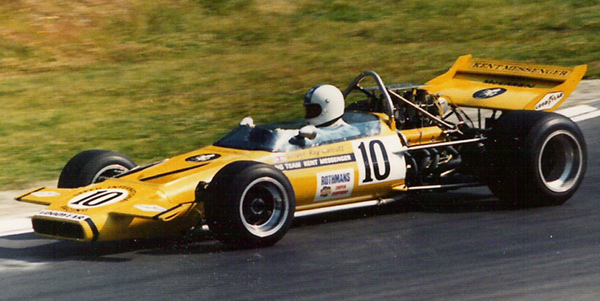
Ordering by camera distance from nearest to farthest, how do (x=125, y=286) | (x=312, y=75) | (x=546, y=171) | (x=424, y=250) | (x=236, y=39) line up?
1. (x=125, y=286)
2. (x=424, y=250)
3. (x=546, y=171)
4. (x=312, y=75)
5. (x=236, y=39)

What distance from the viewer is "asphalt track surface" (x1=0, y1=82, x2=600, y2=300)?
6375 millimetres

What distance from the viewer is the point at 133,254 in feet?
24.7

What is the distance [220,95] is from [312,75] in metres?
2.03

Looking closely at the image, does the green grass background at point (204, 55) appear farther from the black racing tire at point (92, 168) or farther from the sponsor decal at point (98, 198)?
the sponsor decal at point (98, 198)

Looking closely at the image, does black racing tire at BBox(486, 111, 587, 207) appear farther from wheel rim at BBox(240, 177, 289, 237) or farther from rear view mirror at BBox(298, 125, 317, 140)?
wheel rim at BBox(240, 177, 289, 237)

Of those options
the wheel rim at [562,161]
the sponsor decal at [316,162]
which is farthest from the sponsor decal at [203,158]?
the wheel rim at [562,161]

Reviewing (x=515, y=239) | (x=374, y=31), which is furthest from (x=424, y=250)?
(x=374, y=31)

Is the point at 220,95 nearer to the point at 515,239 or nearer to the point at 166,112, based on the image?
the point at 166,112

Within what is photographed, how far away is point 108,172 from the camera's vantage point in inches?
347

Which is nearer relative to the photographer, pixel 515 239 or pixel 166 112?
pixel 515 239

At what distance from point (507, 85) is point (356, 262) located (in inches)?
151

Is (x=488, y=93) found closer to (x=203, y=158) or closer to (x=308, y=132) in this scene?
(x=308, y=132)

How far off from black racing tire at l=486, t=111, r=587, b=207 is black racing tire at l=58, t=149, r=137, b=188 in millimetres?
3495

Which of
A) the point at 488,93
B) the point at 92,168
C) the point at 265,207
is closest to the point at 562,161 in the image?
the point at 488,93
